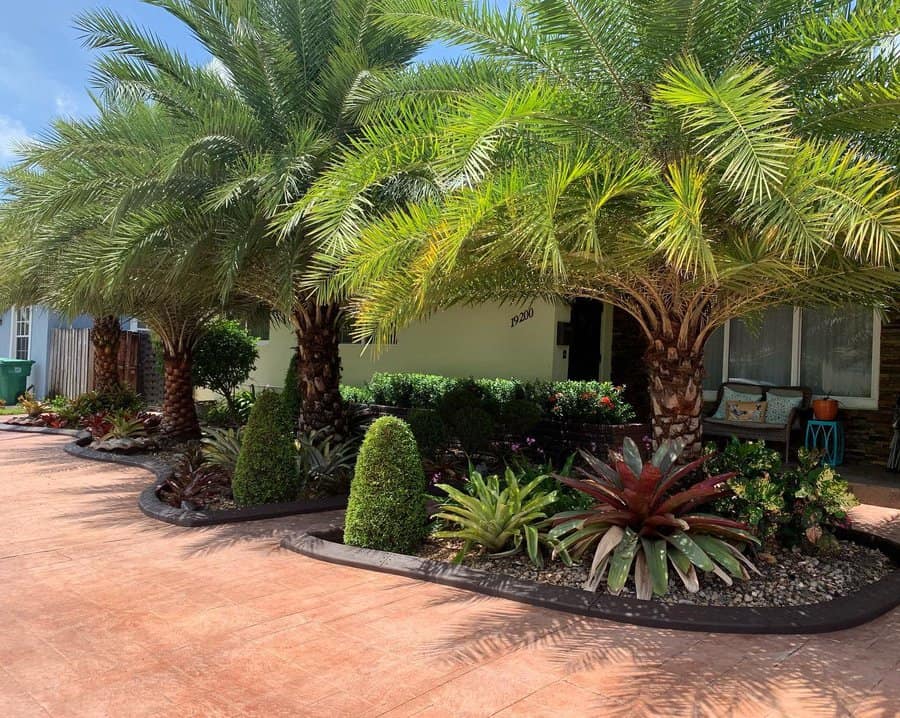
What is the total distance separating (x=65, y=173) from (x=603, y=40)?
6.15 m

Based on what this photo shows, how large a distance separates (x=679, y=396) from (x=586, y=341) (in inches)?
254

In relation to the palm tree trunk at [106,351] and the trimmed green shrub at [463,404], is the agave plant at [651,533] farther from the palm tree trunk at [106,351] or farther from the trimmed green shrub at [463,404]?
the palm tree trunk at [106,351]

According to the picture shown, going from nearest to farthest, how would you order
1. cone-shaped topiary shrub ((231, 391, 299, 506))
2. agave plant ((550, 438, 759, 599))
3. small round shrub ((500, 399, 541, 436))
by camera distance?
agave plant ((550, 438, 759, 599)), cone-shaped topiary shrub ((231, 391, 299, 506)), small round shrub ((500, 399, 541, 436))

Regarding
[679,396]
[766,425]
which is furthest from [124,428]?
[766,425]

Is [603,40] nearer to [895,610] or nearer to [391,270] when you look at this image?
[391,270]

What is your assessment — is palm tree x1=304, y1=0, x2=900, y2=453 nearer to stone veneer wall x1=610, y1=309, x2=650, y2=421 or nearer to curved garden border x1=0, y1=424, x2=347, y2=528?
curved garden border x1=0, y1=424, x2=347, y2=528

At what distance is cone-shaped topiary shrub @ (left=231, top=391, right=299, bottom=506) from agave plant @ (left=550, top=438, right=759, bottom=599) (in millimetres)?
3198

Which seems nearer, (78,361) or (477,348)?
(477,348)

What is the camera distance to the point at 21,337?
2197 centimetres

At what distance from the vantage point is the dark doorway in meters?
12.0

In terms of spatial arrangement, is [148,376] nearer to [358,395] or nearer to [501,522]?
[358,395]

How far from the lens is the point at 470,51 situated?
574 cm

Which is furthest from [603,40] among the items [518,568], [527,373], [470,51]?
[527,373]

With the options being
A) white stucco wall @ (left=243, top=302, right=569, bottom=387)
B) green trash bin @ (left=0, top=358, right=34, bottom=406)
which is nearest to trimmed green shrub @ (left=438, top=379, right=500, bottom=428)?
white stucco wall @ (left=243, top=302, right=569, bottom=387)
